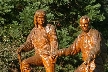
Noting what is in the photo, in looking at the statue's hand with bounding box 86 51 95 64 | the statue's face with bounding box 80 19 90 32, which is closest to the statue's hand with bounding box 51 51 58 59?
the statue's face with bounding box 80 19 90 32

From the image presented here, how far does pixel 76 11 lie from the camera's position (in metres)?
24.5

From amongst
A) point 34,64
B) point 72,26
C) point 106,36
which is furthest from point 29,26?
point 34,64

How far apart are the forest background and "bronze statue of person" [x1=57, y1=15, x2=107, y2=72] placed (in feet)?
25.1

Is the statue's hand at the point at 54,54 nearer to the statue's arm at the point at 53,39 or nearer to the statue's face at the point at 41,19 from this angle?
the statue's arm at the point at 53,39

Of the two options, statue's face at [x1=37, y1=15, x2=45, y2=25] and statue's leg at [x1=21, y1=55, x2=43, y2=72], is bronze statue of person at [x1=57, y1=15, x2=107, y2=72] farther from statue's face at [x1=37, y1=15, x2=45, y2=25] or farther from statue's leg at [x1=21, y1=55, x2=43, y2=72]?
statue's face at [x1=37, y1=15, x2=45, y2=25]

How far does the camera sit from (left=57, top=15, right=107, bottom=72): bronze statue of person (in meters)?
12.2

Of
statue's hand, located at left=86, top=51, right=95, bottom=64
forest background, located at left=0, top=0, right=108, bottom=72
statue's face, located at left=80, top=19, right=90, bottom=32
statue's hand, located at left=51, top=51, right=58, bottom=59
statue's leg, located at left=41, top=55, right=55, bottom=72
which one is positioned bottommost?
forest background, located at left=0, top=0, right=108, bottom=72

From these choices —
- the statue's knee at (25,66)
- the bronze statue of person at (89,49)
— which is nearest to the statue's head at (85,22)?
the bronze statue of person at (89,49)

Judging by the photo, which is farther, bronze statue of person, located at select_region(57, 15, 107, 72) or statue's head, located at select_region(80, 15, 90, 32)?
statue's head, located at select_region(80, 15, 90, 32)

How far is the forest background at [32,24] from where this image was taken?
21359mm

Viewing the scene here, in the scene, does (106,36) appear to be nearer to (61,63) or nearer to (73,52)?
(61,63)

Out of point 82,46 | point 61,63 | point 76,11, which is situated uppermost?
point 82,46

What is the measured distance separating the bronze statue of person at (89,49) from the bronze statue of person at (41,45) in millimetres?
617

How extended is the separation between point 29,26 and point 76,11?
295 centimetres
